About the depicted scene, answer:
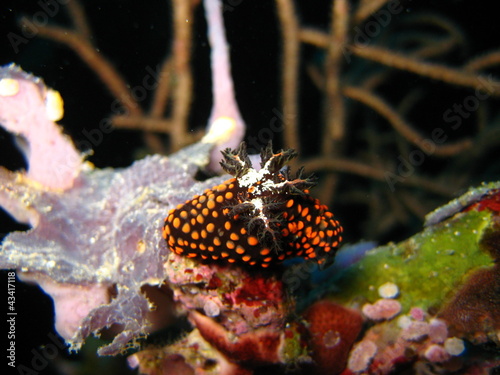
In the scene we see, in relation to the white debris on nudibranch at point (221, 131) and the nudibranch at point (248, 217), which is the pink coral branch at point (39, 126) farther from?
the nudibranch at point (248, 217)

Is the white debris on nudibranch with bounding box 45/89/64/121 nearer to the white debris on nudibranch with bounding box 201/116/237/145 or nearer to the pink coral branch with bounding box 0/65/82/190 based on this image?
the pink coral branch with bounding box 0/65/82/190

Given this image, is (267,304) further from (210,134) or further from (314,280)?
(210,134)

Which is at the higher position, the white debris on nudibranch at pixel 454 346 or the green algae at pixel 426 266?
the green algae at pixel 426 266

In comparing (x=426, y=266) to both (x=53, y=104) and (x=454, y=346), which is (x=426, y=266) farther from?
(x=53, y=104)

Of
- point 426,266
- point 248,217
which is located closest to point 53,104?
point 248,217

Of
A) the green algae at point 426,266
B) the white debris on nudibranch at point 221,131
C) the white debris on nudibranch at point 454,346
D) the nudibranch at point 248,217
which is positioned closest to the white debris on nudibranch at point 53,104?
the white debris on nudibranch at point 221,131

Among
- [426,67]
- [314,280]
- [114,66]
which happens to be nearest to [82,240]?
[314,280]
